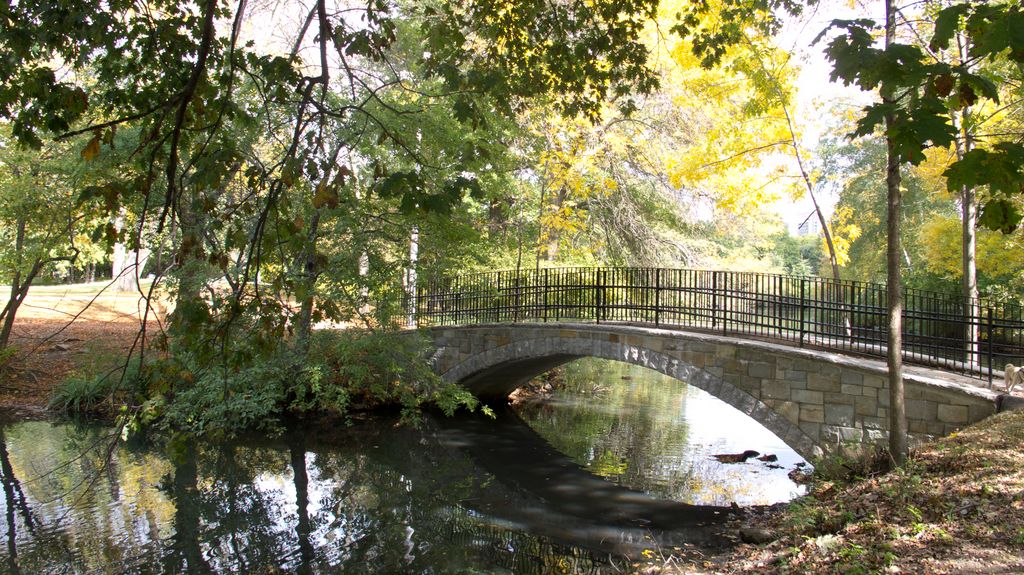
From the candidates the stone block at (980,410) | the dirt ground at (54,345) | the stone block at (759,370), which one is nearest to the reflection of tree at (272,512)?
the dirt ground at (54,345)

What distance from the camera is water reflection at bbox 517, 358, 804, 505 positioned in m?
9.62

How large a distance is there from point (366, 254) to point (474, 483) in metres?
4.11

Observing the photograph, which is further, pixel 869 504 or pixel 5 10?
pixel 869 504

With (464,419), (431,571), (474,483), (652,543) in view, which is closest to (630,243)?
(464,419)

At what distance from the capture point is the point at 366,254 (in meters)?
11.8

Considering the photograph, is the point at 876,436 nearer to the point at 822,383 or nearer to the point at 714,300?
the point at 822,383

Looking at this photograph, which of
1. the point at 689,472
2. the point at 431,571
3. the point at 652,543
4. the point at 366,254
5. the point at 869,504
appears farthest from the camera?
the point at 366,254

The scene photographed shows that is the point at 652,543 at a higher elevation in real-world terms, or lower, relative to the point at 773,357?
lower

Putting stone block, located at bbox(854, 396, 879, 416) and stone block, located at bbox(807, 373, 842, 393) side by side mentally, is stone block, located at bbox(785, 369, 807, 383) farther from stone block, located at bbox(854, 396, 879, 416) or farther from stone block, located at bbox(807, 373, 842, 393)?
stone block, located at bbox(854, 396, 879, 416)

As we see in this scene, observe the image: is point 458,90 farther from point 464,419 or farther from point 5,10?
point 464,419

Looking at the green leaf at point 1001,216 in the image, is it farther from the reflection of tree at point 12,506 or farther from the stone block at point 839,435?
the reflection of tree at point 12,506

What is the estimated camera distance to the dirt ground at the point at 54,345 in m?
14.0

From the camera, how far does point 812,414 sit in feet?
27.4

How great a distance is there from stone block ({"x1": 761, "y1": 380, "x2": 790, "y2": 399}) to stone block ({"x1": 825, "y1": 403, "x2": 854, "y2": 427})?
0.54 meters
